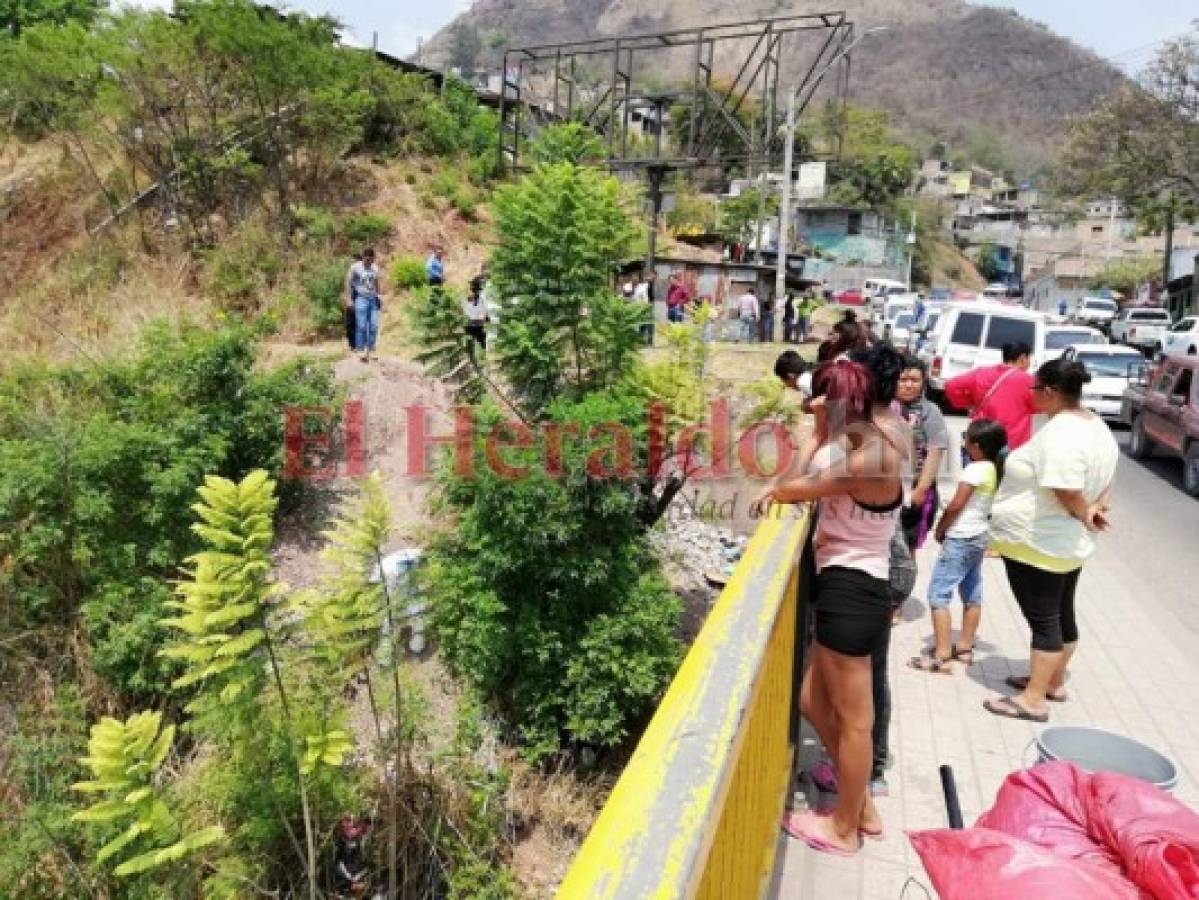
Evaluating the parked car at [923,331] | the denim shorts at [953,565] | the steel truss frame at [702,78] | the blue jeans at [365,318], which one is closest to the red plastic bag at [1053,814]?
the denim shorts at [953,565]

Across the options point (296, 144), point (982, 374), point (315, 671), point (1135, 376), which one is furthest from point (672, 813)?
point (296, 144)

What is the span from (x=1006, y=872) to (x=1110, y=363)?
16067 mm

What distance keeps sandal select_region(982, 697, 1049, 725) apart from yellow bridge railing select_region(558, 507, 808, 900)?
2026mm

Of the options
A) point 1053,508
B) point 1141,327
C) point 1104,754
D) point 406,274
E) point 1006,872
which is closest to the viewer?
point 1006,872

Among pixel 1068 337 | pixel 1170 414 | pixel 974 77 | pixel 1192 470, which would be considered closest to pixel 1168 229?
pixel 1068 337

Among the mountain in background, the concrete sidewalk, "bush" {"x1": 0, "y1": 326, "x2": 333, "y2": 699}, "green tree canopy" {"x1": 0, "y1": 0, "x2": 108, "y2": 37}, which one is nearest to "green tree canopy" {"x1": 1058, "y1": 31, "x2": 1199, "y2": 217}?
the concrete sidewalk

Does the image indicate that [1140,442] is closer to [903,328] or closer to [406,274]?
[903,328]

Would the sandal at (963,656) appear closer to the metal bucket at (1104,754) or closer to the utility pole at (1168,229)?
the metal bucket at (1104,754)

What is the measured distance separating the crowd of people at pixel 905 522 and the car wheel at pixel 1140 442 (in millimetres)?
7968

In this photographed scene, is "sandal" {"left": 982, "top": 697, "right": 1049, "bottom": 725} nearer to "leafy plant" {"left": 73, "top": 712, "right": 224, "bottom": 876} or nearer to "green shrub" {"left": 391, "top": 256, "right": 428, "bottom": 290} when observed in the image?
"leafy plant" {"left": 73, "top": 712, "right": 224, "bottom": 876}

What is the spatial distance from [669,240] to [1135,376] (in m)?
21.1

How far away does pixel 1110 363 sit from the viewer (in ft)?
50.2

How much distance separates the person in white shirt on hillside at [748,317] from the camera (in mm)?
21672

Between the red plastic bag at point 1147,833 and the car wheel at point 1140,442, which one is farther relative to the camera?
the car wheel at point 1140,442
